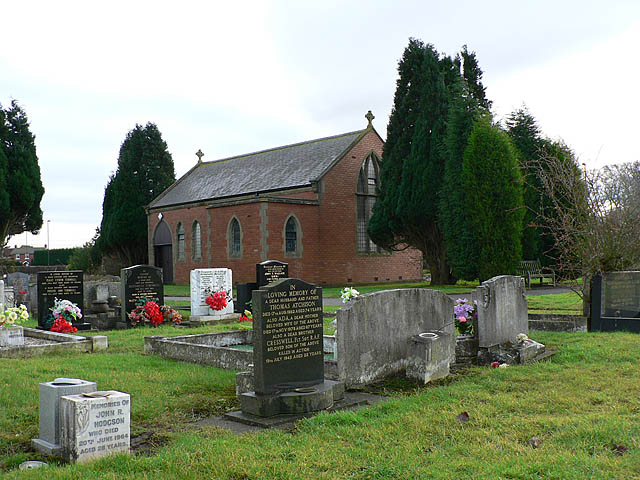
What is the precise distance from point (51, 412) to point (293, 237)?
2596 cm

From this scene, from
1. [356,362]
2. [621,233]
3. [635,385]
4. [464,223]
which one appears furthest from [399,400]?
[464,223]

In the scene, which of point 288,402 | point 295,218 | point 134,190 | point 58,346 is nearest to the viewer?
point 288,402

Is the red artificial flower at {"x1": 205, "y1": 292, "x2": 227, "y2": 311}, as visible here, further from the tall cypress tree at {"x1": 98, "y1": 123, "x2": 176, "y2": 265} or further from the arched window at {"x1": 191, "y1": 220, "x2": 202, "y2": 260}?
the tall cypress tree at {"x1": 98, "y1": 123, "x2": 176, "y2": 265}

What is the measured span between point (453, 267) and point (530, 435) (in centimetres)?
2088

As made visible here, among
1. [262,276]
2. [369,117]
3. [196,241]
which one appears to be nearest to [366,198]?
[369,117]

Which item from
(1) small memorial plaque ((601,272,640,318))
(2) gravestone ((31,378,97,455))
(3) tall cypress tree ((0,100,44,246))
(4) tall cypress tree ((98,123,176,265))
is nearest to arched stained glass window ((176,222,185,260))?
(4) tall cypress tree ((98,123,176,265))

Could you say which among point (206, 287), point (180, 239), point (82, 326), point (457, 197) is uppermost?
point (457, 197)

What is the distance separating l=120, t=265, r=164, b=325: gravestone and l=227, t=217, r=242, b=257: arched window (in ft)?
51.9

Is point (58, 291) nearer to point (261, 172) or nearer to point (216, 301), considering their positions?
point (216, 301)

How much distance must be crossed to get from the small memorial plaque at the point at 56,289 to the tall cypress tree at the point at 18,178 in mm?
22184

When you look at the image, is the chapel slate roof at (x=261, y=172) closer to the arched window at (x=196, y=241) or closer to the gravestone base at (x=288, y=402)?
the arched window at (x=196, y=241)

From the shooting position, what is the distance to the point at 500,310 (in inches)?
368

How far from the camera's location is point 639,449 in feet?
15.2

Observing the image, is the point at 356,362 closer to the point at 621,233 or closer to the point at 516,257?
the point at 621,233
